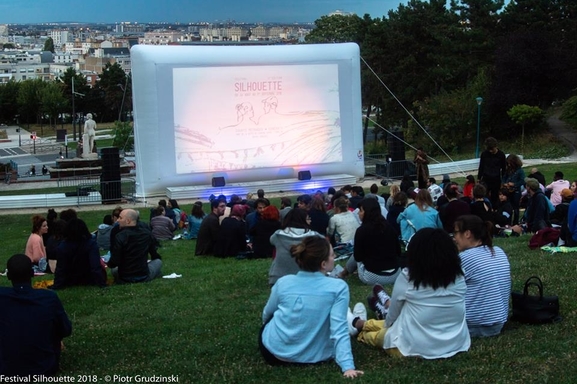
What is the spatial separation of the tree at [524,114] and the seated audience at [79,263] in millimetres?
30082

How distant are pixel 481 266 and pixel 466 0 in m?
45.3

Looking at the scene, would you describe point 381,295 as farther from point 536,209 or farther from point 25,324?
point 536,209

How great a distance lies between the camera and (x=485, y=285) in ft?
20.2

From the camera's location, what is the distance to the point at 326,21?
67.2 meters

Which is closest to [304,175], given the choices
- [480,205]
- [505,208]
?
[505,208]

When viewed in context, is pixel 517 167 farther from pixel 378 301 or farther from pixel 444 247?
pixel 444 247

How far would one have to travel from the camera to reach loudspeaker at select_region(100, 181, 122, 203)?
82.5 feet

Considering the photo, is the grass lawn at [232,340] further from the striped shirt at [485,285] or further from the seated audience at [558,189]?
the seated audience at [558,189]

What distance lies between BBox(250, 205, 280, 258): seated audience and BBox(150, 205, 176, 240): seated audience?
4.35m

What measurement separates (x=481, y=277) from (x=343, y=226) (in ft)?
14.3

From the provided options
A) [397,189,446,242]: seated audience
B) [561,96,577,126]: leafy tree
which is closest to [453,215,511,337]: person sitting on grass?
[397,189,446,242]: seated audience

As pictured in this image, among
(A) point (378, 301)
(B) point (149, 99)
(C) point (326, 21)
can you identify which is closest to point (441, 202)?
(A) point (378, 301)

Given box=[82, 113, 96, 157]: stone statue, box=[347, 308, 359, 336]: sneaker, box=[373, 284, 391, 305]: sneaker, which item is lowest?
box=[347, 308, 359, 336]: sneaker

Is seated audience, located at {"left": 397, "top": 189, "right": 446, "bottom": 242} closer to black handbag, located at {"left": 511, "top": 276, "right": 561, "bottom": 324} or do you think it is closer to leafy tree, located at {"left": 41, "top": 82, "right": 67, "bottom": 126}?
black handbag, located at {"left": 511, "top": 276, "right": 561, "bottom": 324}
